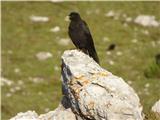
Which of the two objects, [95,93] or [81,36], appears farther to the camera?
[81,36]

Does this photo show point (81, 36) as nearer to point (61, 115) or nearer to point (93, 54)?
point (93, 54)

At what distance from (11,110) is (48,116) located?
69.3 feet

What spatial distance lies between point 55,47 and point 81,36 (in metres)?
30.0

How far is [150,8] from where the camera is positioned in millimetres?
61438

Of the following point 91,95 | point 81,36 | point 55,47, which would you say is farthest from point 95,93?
point 55,47

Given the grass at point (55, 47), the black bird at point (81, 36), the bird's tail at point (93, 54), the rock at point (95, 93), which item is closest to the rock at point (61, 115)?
the rock at point (95, 93)

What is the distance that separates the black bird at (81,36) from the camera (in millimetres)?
23859

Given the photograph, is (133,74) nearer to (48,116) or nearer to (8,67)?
(8,67)

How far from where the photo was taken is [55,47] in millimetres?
53938

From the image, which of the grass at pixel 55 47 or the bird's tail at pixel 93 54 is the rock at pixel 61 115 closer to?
the bird's tail at pixel 93 54

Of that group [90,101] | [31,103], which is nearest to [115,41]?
[31,103]

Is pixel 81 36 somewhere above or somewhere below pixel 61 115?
above

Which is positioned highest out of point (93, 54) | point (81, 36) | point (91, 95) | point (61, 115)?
point (91, 95)

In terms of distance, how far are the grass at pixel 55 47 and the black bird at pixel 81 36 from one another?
1486 cm
